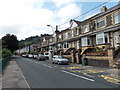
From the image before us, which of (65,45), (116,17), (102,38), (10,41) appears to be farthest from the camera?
(10,41)

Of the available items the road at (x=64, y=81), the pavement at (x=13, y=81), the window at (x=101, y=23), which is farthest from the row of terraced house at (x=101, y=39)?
the pavement at (x=13, y=81)

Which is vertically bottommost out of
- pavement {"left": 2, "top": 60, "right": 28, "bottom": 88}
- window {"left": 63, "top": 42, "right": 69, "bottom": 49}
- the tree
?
pavement {"left": 2, "top": 60, "right": 28, "bottom": 88}

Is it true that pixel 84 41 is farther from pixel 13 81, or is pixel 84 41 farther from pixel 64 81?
pixel 13 81

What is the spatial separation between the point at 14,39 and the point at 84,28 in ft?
141

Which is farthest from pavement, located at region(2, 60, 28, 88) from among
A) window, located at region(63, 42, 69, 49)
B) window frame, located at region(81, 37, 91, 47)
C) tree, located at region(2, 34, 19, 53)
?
tree, located at region(2, 34, 19, 53)

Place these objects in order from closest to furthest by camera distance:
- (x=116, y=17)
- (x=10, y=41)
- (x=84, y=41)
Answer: (x=116, y=17) < (x=84, y=41) < (x=10, y=41)

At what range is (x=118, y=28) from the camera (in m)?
22.7

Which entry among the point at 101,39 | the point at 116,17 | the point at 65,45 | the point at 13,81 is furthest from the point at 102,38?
the point at 13,81

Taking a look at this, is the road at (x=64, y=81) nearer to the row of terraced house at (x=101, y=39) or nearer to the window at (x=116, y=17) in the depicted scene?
the row of terraced house at (x=101, y=39)

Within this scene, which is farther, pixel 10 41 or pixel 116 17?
pixel 10 41

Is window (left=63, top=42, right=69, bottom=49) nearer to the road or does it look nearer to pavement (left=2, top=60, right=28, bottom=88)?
the road

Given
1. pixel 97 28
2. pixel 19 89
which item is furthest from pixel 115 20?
pixel 19 89

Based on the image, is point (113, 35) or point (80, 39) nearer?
point (113, 35)

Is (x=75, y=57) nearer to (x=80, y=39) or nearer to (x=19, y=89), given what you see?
(x=80, y=39)
